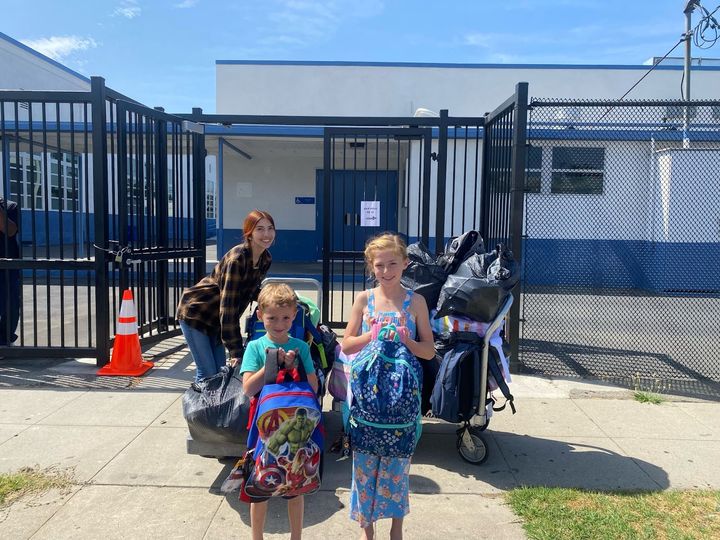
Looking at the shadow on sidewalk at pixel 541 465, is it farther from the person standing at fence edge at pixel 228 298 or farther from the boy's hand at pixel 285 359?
the person standing at fence edge at pixel 228 298

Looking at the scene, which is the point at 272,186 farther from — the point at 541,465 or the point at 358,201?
the point at 541,465

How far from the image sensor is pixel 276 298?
268cm

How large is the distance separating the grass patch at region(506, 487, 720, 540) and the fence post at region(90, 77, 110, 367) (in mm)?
4618

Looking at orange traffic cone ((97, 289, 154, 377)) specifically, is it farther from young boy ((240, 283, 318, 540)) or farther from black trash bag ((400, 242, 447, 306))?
young boy ((240, 283, 318, 540))

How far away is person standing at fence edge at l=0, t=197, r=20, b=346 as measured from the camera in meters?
6.04

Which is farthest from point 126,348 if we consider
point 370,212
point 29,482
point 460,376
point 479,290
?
point 479,290

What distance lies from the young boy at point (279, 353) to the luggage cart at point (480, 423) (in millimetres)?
1359

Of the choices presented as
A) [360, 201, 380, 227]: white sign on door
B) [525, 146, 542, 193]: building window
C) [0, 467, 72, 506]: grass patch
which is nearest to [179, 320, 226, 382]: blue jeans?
[0, 467, 72, 506]: grass patch

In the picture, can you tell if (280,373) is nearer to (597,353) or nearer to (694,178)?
(597,353)

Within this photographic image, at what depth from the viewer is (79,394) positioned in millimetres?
5191

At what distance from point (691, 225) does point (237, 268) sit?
11.5m

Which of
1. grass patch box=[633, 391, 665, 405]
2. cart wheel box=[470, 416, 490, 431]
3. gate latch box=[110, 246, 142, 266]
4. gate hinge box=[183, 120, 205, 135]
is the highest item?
gate hinge box=[183, 120, 205, 135]

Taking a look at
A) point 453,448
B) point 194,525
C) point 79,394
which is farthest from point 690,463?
point 79,394

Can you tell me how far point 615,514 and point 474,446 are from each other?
98 centimetres
